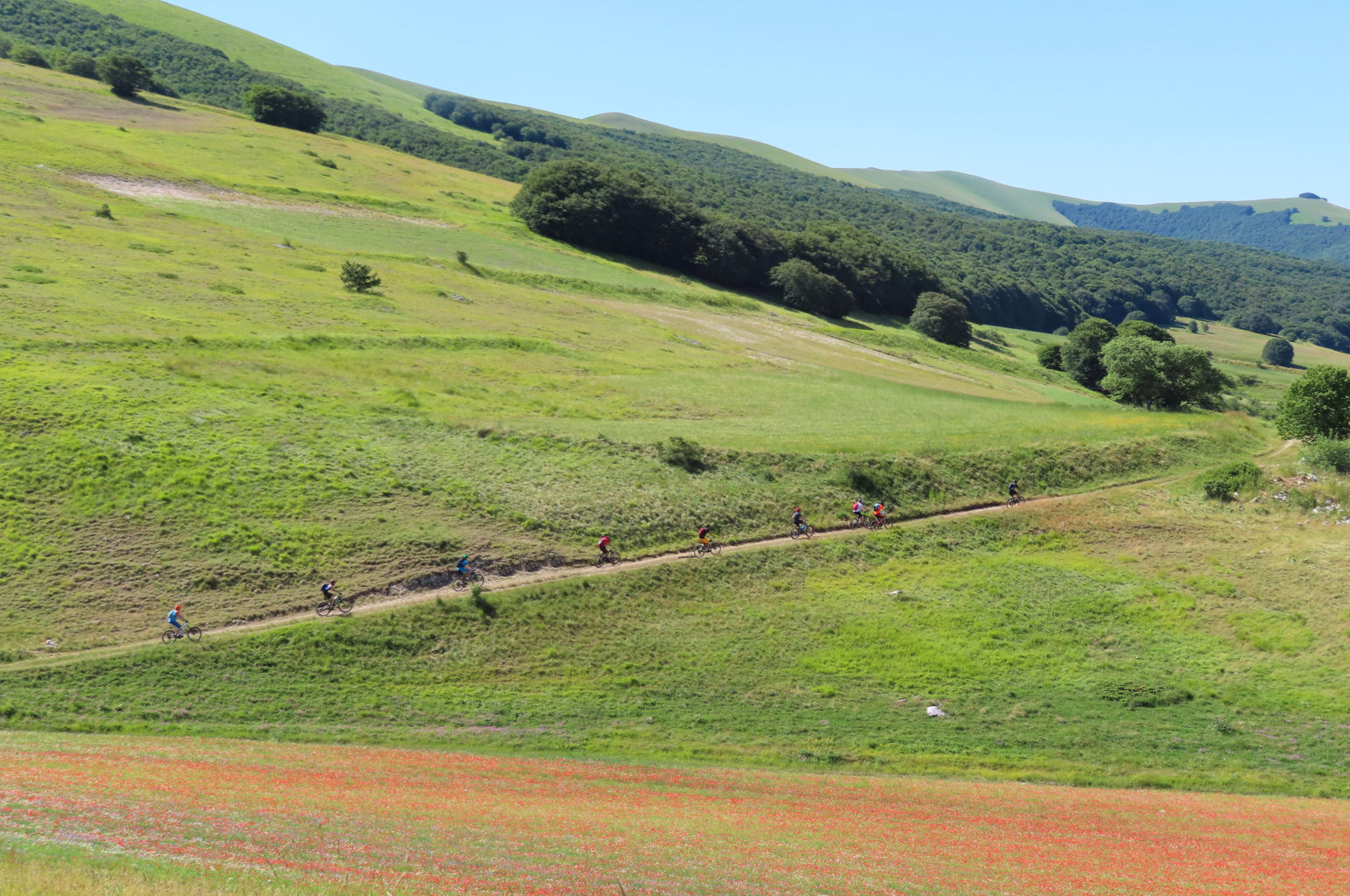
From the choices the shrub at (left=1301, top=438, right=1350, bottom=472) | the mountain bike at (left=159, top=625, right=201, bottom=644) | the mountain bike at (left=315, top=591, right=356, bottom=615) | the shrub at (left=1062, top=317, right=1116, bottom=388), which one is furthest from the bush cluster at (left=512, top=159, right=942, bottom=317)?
the mountain bike at (left=159, top=625, right=201, bottom=644)

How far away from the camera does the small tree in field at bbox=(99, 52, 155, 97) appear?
15850 centimetres

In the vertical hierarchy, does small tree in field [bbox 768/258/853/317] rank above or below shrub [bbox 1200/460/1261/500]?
above

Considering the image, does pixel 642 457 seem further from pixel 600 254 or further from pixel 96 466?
pixel 600 254

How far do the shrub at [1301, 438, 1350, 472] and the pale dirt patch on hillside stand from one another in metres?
107

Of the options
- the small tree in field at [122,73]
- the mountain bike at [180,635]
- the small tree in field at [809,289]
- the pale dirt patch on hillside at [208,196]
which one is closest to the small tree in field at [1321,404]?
the small tree in field at [809,289]

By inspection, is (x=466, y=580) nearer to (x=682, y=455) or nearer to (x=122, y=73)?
(x=682, y=455)

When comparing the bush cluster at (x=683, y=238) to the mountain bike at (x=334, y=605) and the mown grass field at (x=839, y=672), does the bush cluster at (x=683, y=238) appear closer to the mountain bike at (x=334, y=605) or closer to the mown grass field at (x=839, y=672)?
the mown grass field at (x=839, y=672)

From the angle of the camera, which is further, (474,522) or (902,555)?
(902,555)

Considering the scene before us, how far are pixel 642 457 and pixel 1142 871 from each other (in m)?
39.1

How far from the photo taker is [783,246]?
152500 millimetres

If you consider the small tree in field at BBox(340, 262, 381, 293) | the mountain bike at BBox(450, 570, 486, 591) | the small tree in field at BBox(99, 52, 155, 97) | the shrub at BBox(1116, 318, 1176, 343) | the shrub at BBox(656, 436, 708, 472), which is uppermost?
the small tree in field at BBox(99, 52, 155, 97)

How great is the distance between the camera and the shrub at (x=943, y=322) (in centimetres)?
14025

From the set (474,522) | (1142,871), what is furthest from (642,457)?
(1142,871)

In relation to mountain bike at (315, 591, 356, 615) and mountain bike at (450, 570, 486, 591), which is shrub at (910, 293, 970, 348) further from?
mountain bike at (315, 591, 356, 615)
